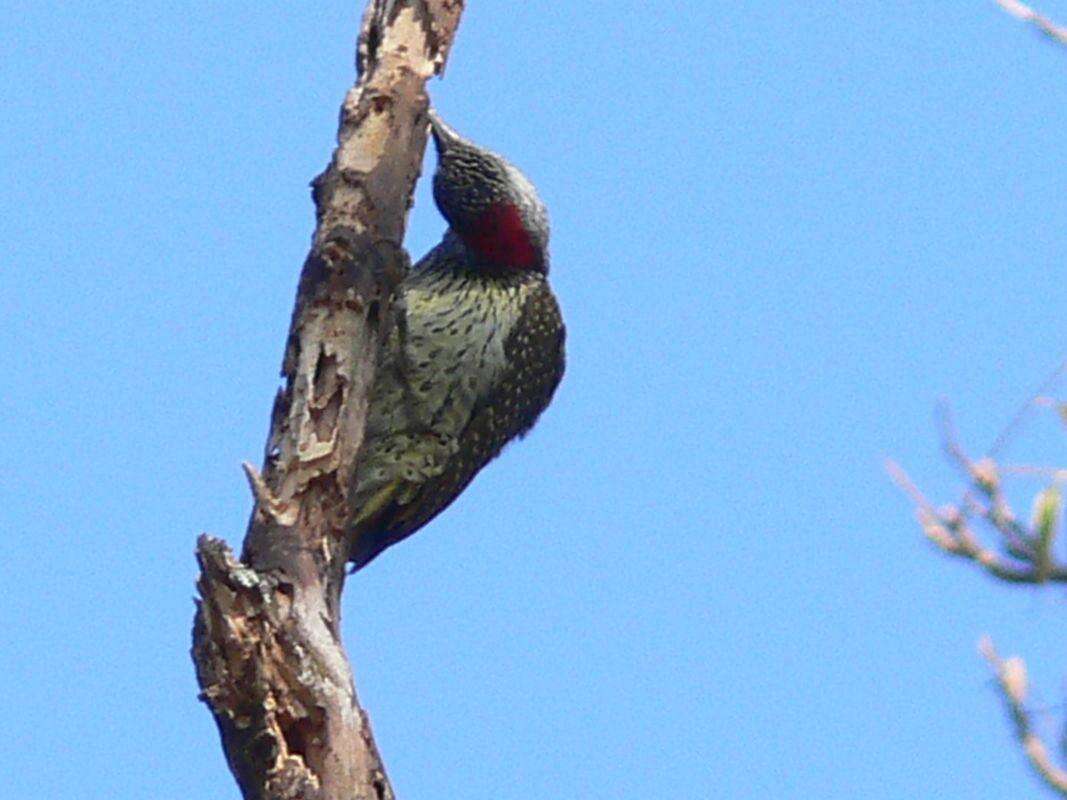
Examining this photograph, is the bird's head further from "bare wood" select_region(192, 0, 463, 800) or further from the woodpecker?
"bare wood" select_region(192, 0, 463, 800)

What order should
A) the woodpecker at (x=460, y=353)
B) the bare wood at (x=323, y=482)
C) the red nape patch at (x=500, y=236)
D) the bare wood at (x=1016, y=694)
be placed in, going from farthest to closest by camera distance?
1. the red nape patch at (x=500, y=236)
2. the woodpecker at (x=460, y=353)
3. the bare wood at (x=323, y=482)
4. the bare wood at (x=1016, y=694)

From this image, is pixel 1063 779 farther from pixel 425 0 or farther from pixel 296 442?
pixel 425 0

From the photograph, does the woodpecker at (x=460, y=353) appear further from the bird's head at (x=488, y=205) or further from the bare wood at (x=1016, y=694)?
the bare wood at (x=1016, y=694)

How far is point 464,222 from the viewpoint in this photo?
6.12 metres

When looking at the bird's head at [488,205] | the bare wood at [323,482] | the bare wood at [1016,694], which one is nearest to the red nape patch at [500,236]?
the bird's head at [488,205]

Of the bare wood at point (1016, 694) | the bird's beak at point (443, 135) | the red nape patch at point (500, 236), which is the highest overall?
the bird's beak at point (443, 135)

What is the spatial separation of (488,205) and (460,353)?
583 mm

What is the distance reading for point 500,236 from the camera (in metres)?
6.07

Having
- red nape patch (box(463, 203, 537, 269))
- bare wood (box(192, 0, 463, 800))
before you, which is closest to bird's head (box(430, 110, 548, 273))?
red nape patch (box(463, 203, 537, 269))

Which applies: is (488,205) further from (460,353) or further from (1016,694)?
(1016,694)

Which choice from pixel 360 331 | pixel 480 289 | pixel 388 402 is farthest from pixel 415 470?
pixel 360 331

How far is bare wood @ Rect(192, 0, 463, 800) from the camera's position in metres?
4.10

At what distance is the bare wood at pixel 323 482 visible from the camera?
4098mm

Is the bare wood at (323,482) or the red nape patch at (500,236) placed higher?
the red nape patch at (500,236)
